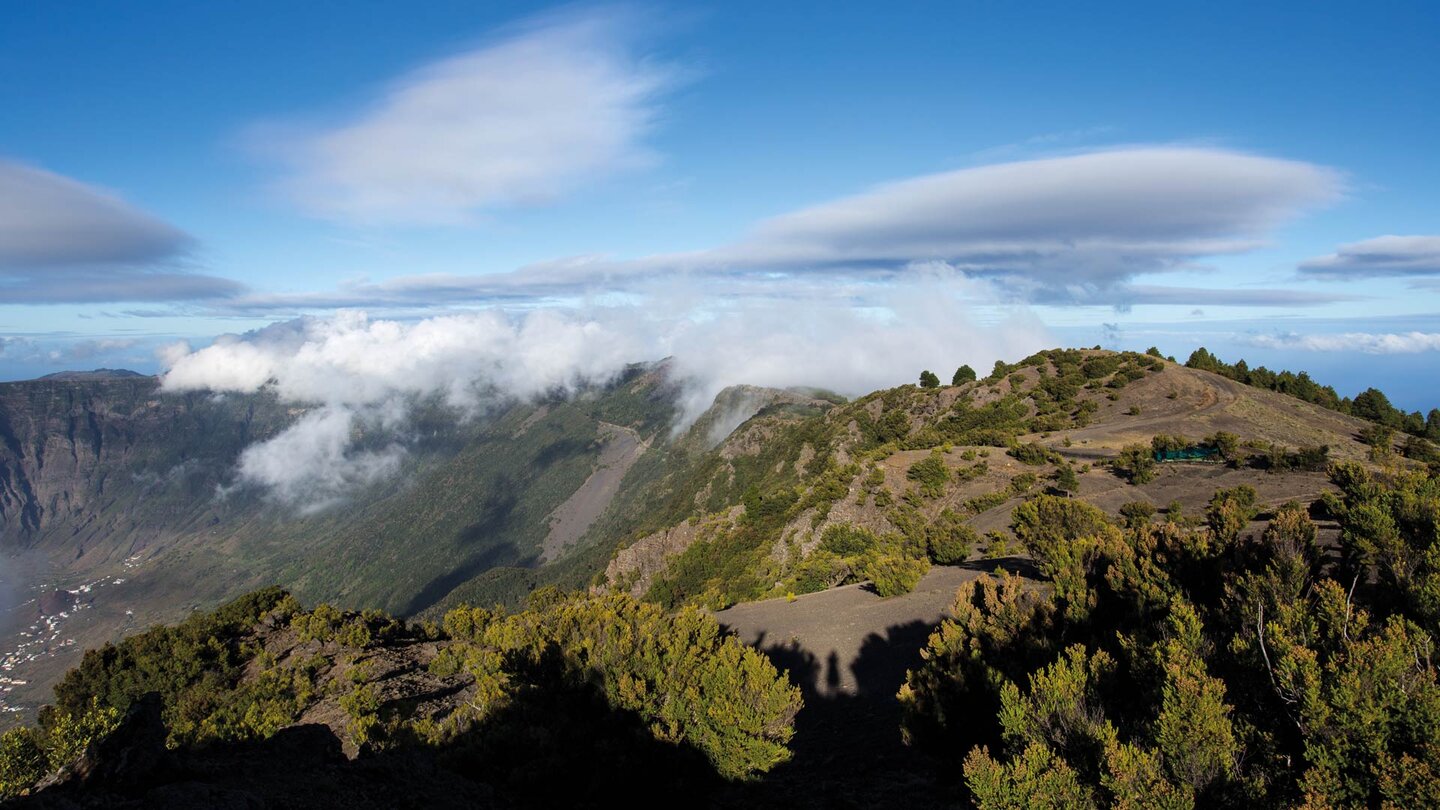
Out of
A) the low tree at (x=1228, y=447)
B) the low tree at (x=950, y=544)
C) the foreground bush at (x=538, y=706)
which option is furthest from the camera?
the low tree at (x=1228, y=447)

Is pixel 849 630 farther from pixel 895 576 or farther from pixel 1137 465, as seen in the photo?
pixel 1137 465

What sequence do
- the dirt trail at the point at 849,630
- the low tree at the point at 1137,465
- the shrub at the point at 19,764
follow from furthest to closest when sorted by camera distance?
1. the low tree at the point at 1137,465
2. the dirt trail at the point at 849,630
3. the shrub at the point at 19,764

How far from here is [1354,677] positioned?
348 inches

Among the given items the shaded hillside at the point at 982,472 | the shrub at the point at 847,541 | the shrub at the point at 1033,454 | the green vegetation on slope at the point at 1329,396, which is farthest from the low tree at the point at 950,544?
the green vegetation on slope at the point at 1329,396

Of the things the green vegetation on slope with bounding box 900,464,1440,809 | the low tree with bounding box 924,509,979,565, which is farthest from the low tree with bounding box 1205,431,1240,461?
the green vegetation on slope with bounding box 900,464,1440,809

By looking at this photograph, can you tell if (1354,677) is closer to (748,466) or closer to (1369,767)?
(1369,767)

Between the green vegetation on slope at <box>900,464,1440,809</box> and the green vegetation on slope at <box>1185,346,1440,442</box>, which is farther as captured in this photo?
the green vegetation on slope at <box>1185,346,1440,442</box>

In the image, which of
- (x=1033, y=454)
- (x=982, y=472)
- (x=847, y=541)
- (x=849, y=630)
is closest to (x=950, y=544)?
(x=849, y=630)

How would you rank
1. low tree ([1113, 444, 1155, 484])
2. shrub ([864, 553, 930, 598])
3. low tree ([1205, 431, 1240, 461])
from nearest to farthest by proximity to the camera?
1. shrub ([864, 553, 930, 598])
2. low tree ([1113, 444, 1155, 484])
3. low tree ([1205, 431, 1240, 461])

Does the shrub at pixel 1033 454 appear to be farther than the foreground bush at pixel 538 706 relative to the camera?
Yes

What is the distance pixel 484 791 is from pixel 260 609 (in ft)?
87.8

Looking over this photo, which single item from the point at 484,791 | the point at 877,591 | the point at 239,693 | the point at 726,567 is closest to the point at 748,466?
the point at 726,567

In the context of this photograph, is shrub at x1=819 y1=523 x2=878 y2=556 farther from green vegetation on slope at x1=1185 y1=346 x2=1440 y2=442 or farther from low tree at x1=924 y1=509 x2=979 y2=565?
green vegetation on slope at x1=1185 y1=346 x2=1440 y2=442

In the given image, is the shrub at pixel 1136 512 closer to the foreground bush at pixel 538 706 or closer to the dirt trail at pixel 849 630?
the dirt trail at pixel 849 630
